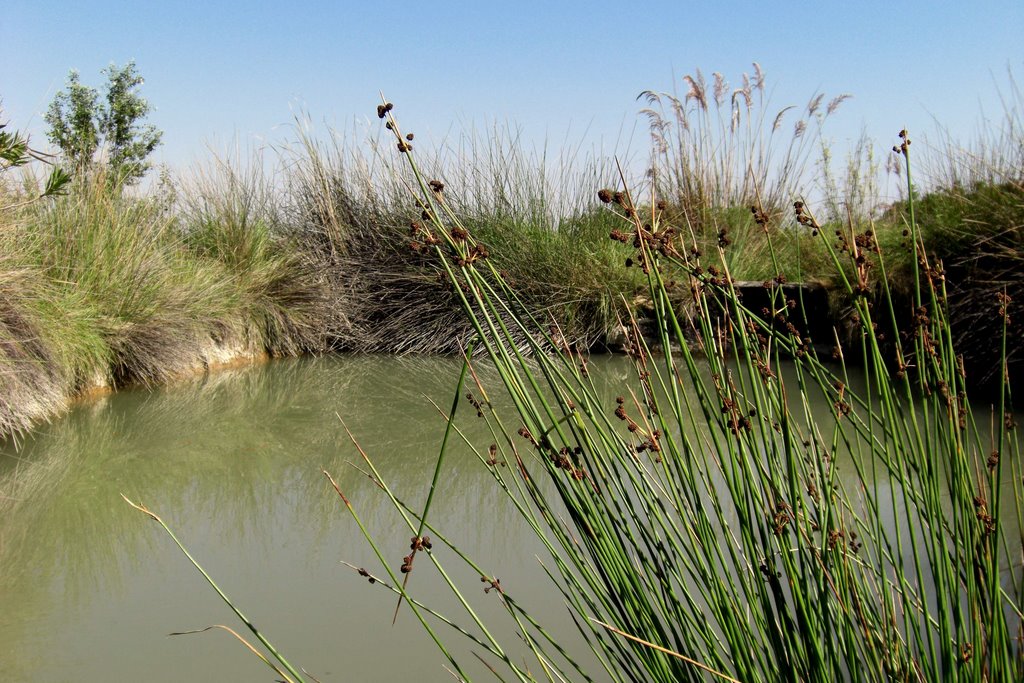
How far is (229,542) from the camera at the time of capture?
2.45 metres

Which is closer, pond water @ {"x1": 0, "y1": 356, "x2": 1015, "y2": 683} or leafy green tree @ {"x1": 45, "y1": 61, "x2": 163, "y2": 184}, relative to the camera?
pond water @ {"x1": 0, "y1": 356, "x2": 1015, "y2": 683}

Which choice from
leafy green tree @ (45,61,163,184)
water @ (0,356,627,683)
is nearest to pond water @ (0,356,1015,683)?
water @ (0,356,627,683)

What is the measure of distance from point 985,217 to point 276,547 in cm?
345

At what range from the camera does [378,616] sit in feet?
6.32

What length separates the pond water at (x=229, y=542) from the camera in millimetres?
1788

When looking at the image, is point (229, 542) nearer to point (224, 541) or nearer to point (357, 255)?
point (224, 541)

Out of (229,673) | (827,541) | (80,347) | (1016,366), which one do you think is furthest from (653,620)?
(80,347)

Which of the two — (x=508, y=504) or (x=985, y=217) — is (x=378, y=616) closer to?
(x=508, y=504)

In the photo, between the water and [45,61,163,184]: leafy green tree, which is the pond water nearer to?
the water

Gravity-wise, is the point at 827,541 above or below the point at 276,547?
above

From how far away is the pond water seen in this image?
5.87 feet

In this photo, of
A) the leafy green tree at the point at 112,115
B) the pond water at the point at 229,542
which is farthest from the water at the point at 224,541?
the leafy green tree at the point at 112,115

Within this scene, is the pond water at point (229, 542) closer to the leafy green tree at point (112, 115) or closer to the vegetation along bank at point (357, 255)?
the vegetation along bank at point (357, 255)

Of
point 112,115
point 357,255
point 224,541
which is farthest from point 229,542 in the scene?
point 112,115
